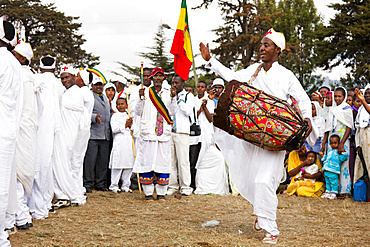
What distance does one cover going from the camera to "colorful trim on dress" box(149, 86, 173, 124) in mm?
8492

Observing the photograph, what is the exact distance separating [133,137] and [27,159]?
5.47 metres

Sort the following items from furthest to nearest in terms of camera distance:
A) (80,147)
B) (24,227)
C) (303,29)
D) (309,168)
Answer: (303,29) → (309,168) → (80,147) → (24,227)

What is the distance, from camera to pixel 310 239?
17.5 ft

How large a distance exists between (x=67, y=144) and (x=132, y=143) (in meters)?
2.84

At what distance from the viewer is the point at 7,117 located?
435 centimetres

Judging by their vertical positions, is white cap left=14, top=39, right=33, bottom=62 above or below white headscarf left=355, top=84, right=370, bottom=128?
above

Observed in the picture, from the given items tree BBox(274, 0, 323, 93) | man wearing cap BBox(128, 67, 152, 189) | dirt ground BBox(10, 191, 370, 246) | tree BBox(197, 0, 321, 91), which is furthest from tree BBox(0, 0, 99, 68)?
dirt ground BBox(10, 191, 370, 246)

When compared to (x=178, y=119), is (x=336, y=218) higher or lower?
lower

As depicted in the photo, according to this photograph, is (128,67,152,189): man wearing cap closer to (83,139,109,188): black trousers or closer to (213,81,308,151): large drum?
(83,139,109,188): black trousers

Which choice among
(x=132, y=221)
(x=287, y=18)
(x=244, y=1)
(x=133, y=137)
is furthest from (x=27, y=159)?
(x=287, y=18)

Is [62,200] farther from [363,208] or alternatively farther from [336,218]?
[363,208]

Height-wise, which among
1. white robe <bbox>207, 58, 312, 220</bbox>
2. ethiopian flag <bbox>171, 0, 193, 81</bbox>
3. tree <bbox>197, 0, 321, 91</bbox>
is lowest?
white robe <bbox>207, 58, 312, 220</bbox>

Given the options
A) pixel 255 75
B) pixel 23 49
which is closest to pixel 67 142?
pixel 23 49

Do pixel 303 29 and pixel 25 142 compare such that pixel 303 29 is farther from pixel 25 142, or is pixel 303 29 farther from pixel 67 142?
pixel 25 142
